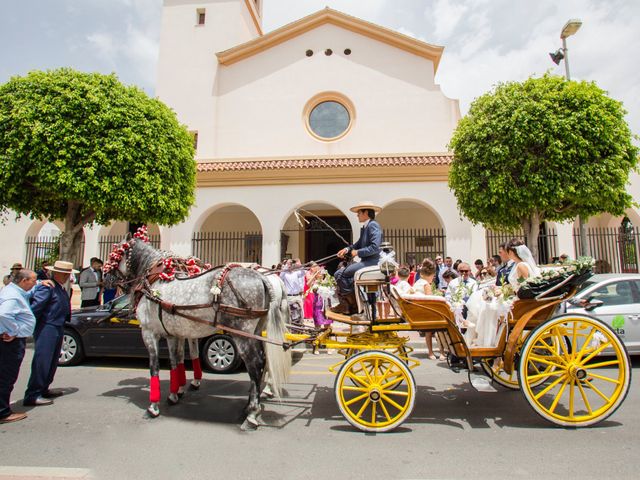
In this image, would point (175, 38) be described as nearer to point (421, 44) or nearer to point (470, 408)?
point (421, 44)

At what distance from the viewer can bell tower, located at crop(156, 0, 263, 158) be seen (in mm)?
18641

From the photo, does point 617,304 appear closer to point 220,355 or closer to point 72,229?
point 220,355

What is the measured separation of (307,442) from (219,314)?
1.71 metres

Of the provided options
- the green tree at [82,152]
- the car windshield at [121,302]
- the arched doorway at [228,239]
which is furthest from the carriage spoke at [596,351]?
the arched doorway at [228,239]

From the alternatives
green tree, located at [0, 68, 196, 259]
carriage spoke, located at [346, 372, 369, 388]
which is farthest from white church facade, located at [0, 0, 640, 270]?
carriage spoke, located at [346, 372, 369, 388]

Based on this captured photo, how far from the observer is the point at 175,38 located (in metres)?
19.5

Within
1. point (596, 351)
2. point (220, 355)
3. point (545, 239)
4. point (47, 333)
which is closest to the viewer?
point (596, 351)

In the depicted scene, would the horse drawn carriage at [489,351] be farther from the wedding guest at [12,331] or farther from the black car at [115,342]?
the wedding guest at [12,331]

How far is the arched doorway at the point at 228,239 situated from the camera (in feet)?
52.4

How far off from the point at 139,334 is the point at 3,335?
272 centimetres

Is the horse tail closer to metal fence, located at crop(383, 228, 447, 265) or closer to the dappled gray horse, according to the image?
the dappled gray horse

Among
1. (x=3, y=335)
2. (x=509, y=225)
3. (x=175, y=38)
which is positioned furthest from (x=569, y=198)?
(x=175, y=38)

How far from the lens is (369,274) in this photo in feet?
15.5

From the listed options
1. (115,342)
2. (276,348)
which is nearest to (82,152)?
(115,342)
